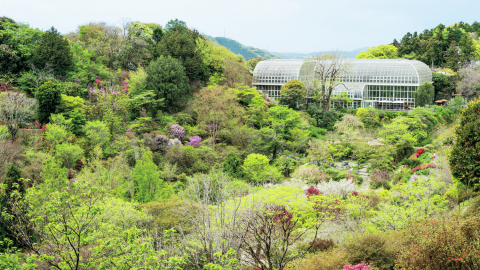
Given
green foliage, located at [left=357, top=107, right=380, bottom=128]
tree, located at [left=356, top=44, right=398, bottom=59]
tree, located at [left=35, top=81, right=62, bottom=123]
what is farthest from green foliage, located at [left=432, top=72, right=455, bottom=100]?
tree, located at [left=35, top=81, right=62, bottom=123]

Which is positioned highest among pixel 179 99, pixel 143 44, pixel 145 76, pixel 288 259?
pixel 143 44

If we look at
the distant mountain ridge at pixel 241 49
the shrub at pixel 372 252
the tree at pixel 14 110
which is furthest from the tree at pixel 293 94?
the distant mountain ridge at pixel 241 49

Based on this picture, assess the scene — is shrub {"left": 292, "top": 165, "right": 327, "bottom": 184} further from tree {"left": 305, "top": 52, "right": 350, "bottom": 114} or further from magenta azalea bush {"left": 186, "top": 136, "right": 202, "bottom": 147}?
tree {"left": 305, "top": 52, "right": 350, "bottom": 114}

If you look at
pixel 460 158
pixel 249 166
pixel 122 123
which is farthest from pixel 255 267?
pixel 122 123

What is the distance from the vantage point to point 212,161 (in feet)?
77.0

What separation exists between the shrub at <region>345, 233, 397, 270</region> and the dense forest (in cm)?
4

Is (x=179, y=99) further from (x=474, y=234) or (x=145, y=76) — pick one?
(x=474, y=234)

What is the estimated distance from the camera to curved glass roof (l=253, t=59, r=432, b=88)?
3850 cm

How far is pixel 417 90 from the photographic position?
1471 inches

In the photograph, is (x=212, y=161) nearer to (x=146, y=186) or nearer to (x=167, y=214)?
(x=146, y=186)

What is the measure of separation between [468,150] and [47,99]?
81.0 feet

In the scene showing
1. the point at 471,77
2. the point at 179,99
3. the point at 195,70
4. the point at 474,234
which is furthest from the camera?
the point at 471,77

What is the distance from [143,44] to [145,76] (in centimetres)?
654

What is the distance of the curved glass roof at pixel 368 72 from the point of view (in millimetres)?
38500
